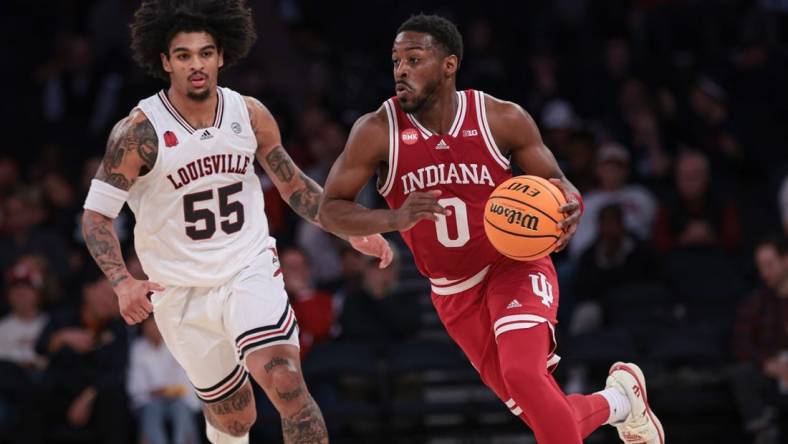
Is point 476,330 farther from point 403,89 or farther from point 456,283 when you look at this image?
point 403,89

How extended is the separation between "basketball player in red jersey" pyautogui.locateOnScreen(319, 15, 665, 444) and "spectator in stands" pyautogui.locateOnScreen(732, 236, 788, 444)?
381 centimetres

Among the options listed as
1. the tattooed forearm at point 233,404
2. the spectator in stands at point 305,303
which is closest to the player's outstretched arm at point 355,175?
the tattooed forearm at point 233,404

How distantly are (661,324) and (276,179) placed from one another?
16.6ft

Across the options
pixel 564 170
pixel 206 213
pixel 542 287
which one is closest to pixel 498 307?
pixel 542 287

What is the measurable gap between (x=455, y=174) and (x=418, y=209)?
0.63m

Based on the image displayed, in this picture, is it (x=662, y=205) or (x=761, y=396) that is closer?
(x=761, y=396)

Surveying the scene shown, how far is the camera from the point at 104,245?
6750 mm

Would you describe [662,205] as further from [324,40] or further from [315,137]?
[324,40]

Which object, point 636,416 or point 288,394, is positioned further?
point 636,416

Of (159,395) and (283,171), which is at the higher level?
(283,171)

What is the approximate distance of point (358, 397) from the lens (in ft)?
36.9

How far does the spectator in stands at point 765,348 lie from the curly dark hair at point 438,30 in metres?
4.94

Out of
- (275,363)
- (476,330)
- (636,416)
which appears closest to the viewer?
(275,363)

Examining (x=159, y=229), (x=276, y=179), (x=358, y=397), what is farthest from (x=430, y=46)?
(x=358, y=397)
